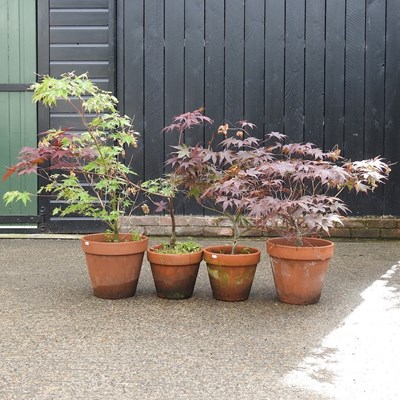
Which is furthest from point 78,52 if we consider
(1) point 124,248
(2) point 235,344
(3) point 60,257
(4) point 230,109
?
(2) point 235,344

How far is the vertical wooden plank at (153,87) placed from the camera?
20.1 feet

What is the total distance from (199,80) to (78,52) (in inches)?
46.9

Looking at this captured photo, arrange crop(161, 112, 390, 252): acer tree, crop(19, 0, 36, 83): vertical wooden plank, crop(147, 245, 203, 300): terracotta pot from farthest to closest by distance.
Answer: crop(19, 0, 36, 83): vertical wooden plank, crop(147, 245, 203, 300): terracotta pot, crop(161, 112, 390, 252): acer tree

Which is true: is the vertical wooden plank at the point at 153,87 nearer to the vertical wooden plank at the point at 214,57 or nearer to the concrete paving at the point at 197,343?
the vertical wooden plank at the point at 214,57

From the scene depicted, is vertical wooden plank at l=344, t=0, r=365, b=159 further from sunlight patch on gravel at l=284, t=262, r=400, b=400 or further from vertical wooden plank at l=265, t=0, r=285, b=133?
sunlight patch on gravel at l=284, t=262, r=400, b=400

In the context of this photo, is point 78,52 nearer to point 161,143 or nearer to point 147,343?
point 161,143

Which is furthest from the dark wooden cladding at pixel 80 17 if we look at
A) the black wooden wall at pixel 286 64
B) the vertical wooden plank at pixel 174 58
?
the vertical wooden plank at pixel 174 58

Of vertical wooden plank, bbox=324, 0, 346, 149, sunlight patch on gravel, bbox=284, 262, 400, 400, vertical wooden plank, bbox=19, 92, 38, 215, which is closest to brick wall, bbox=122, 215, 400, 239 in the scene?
vertical wooden plank, bbox=324, 0, 346, 149

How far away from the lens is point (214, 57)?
6.11 metres

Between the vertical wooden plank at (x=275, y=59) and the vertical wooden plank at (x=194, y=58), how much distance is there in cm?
62

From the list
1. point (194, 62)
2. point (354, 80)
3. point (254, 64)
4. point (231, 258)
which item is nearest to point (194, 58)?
point (194, 62)

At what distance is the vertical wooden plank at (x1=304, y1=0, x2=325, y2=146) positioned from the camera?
20.0 ft

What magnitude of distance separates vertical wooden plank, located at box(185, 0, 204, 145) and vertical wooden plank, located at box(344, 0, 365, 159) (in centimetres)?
138

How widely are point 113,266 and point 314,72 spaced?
3.20m
